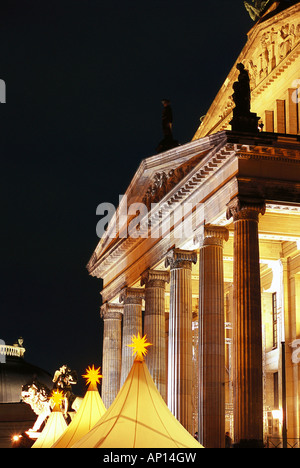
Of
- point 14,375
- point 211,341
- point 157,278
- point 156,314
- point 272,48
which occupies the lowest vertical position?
point 211,341

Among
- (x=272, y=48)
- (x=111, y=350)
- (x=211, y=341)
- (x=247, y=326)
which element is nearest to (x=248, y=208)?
(x=247, y=326)

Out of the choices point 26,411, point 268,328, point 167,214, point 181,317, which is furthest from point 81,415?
point 26,411

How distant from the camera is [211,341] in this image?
3681 cm

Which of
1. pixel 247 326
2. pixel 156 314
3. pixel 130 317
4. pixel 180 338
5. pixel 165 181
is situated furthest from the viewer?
pixel 130 317

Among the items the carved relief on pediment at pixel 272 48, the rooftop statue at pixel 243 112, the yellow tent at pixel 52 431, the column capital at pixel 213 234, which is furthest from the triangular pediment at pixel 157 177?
the yellow tent at pixel 52 431

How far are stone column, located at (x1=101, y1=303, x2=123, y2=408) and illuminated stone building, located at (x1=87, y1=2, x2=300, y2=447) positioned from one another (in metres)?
2.97

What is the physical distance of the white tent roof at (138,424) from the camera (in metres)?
21.4

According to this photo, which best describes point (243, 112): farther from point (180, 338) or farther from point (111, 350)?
point (111, 350)

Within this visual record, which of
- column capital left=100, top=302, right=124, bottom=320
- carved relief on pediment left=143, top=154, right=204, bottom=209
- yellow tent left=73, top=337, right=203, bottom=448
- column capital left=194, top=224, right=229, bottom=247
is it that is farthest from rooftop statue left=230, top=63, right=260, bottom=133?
column capital left=100, top=302, right=124, bottom=320

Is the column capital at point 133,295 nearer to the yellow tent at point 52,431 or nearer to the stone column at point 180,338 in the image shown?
the stone column at point 180,338

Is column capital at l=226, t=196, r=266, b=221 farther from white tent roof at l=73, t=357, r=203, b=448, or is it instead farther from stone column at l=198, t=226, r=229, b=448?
white tent roof at l=73, t=357, r=203, b=448

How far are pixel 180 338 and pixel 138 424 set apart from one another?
19614 millimetres

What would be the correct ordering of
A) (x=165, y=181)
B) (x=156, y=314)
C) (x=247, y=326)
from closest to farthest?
(x=247, y=326) → (x=165, y=181) → (x=156, y=314)
